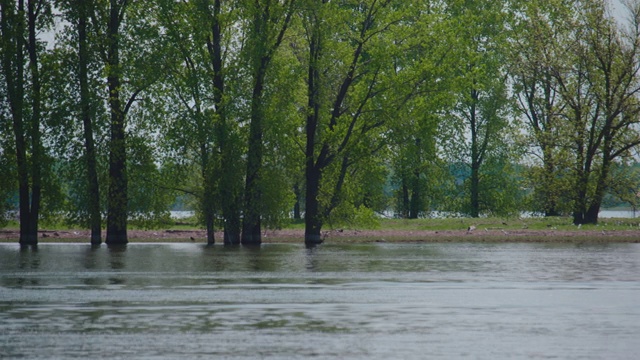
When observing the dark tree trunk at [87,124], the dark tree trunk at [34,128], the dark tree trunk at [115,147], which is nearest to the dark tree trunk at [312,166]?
the dark tree trunk at [115,147]

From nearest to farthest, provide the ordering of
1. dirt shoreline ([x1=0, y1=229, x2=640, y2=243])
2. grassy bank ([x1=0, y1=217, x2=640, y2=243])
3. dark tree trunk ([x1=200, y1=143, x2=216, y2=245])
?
dark tree trunk ([x1=200, y1=143, x2=216, y2=245])
dirt shoreline ([x1=0, y1=229, x2=640, y2=243])
grassy bank ([x1=0, y1=217, x2=640, y2=243])

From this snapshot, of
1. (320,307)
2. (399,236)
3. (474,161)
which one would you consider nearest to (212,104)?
(399,236)

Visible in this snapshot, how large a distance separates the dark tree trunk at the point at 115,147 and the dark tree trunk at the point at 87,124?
83cm

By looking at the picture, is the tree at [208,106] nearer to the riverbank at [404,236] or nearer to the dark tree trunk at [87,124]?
the dark tree trunk at [87,124]

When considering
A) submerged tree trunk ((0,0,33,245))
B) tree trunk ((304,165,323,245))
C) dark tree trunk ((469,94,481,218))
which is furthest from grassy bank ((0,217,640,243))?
dark tree trunk ((469,94,481,218))

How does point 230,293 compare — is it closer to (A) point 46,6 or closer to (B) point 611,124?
(A) point 46,6

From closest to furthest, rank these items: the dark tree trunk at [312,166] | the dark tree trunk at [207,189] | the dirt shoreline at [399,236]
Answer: the dark tree trunk at [207,189] → the dark tree trunk at [312,166] → the dirt shoreline at [399,236]

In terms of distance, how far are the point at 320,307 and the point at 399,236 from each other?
126 ft

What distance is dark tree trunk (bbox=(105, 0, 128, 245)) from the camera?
53594 millimetres

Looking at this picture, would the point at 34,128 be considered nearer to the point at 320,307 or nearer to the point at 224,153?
the point at 224,153

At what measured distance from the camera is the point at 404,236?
62.9 m

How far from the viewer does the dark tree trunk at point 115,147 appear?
53594 mm

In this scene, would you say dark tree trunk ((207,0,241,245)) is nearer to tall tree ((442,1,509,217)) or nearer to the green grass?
the green grass

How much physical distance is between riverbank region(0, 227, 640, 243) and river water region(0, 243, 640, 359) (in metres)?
15.5
